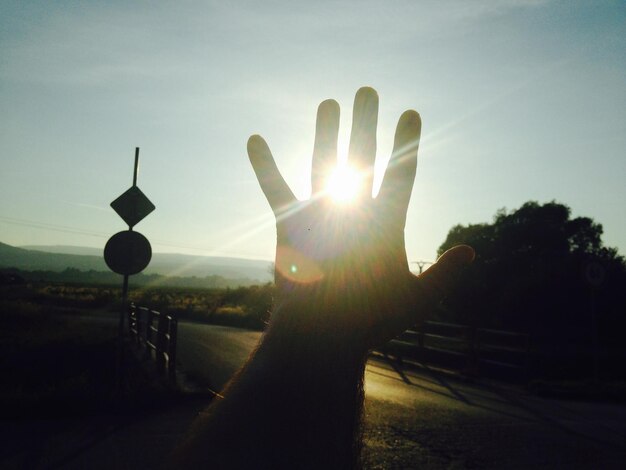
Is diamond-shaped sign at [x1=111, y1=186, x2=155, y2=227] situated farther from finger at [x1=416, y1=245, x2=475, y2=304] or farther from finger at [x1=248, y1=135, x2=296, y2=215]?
finger at [x1=416, y1=245, x2=475, y2=304]

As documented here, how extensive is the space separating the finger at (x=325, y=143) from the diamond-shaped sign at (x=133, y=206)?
8.05 metres

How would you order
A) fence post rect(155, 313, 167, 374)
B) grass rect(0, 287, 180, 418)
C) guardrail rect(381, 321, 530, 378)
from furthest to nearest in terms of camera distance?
guardrail rect(381, 321, 530, 378) → fence post rect(155, 313, 167, 374) → grass rect(0, 287, 180, 418)

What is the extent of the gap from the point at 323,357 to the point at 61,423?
7.01 metres

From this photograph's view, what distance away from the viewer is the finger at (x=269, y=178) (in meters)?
1.52

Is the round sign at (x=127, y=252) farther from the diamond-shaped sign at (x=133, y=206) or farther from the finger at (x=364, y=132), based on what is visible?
the finger at (x=364, y=132)

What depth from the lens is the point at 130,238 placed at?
9031 mm

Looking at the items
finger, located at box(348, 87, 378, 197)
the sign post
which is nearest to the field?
finger, located at box(348, 87, 378, 197)

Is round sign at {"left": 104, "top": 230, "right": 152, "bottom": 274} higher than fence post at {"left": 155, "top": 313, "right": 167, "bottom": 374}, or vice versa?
round sign at {"left": 104, "top": 230, "right": 152, "bottom": 274}

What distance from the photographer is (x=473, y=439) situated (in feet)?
22.8

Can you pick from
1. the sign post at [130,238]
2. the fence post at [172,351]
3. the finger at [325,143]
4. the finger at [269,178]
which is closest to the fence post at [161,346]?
the fence post at [172,351]

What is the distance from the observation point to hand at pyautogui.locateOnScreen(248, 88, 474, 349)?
1.39 m

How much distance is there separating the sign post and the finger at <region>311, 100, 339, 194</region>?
26.1 ft

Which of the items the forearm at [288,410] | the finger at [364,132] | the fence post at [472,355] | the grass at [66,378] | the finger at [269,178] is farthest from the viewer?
the fence post at [472,355]

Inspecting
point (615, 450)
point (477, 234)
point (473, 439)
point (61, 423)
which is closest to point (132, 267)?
point (61, 423)
